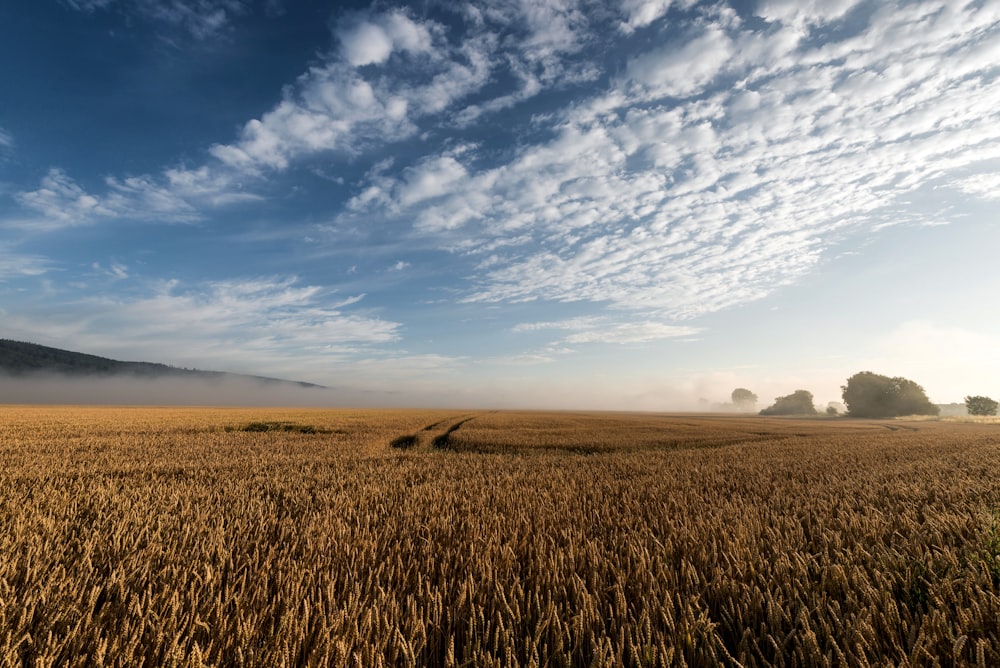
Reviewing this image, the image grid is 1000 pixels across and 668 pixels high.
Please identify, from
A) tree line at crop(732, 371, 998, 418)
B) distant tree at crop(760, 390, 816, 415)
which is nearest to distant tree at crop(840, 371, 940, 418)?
tree line at crop(732, 371, 998, 418)

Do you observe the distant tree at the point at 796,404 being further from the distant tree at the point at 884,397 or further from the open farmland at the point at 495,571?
the open farmland at the point at 495,571

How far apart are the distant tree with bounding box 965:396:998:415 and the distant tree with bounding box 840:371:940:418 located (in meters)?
6.61

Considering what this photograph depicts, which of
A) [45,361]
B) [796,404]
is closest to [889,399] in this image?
[796,404]

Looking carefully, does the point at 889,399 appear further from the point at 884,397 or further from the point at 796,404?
the point at 796,404

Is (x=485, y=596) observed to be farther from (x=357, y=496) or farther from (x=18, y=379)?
(x=18, y=379)

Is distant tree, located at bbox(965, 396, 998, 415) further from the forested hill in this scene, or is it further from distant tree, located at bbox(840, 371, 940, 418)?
the forested hill

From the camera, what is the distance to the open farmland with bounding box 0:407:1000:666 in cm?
241

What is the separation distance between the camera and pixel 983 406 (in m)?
89.8

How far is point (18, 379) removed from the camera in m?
166

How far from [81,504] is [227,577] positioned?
4.74 meters

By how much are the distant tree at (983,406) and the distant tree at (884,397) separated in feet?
21.7

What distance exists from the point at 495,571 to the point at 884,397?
12386 centimetres

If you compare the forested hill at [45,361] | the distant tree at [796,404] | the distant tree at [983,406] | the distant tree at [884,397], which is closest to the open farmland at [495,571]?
the distant tree at [884,397]

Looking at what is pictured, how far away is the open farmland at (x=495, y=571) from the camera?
2414mm
